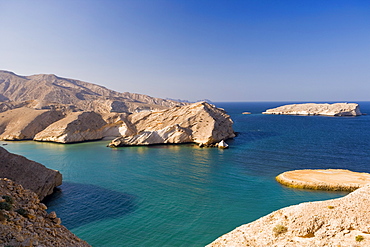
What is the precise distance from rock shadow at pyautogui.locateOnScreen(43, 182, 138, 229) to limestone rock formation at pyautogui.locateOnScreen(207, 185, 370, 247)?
448 inches

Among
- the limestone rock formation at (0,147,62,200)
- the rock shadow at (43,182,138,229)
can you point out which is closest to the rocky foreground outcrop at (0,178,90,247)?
the rock shadow at (43,182,138,229)

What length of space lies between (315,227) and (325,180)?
18.4 m

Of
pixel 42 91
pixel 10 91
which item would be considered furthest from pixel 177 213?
pixel 10 91

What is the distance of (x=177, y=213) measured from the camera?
20.3 m

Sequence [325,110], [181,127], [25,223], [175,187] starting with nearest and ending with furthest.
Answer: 1. [25,223]
2. [175,187]
3. [181,127]
4. [325,110]

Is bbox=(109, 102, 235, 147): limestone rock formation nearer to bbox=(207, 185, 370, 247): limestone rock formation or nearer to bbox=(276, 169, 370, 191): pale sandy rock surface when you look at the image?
bbox=(276, 169, 370, 191): pale sandy rock surface

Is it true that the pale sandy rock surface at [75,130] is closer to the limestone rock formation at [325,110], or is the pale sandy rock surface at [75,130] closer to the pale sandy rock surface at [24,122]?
the pale sandy rock surface at [24,122]

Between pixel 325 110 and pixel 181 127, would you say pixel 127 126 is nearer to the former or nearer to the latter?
pixel 181 127

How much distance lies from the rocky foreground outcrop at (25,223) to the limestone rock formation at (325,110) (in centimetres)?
→ 16003

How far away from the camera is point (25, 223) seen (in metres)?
9.68

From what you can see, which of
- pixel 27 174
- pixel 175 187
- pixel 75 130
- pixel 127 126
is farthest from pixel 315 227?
pixel 75 130

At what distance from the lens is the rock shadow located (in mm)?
19719

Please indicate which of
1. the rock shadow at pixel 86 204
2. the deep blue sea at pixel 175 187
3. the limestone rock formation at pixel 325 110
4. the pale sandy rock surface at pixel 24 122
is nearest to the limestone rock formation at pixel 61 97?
the pale sandy rock surface at pixel 24 122

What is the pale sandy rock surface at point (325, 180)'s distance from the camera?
25.5 m
